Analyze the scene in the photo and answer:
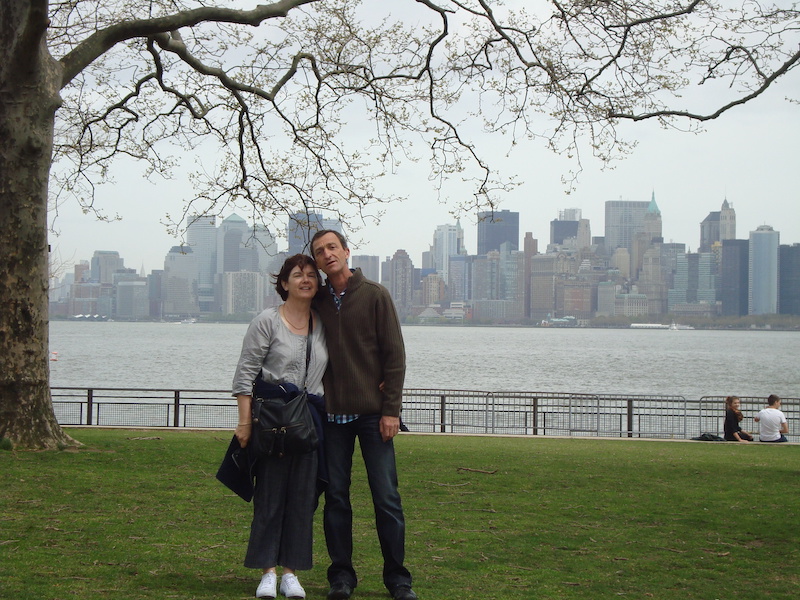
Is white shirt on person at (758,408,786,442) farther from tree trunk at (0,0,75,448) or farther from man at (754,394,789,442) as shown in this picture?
tree trunk at (0,0,75,448)

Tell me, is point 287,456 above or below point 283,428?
below

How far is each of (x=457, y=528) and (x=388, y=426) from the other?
2.44 metres

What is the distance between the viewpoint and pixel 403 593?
492cm

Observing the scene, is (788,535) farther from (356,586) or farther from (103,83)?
(103,83)

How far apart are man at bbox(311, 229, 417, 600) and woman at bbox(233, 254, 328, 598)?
4.3 inches

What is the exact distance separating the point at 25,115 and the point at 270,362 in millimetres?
6650

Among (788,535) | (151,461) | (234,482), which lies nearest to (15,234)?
(151,461)

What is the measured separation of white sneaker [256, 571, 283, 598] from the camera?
4.86 meters

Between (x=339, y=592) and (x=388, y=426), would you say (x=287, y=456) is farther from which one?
(x=339, y=592)

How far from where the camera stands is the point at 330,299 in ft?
16.9

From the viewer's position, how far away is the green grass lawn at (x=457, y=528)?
5.41m

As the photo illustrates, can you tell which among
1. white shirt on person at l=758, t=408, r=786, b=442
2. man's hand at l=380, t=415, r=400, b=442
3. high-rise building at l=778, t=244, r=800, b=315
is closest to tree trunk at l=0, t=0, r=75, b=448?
man's hand at l=380, t=415, r=400, b=442

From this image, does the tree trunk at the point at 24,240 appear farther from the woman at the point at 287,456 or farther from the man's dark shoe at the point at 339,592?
the man's dark shoe at the point at 339,592

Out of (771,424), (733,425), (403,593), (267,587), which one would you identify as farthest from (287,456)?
(733,425)
